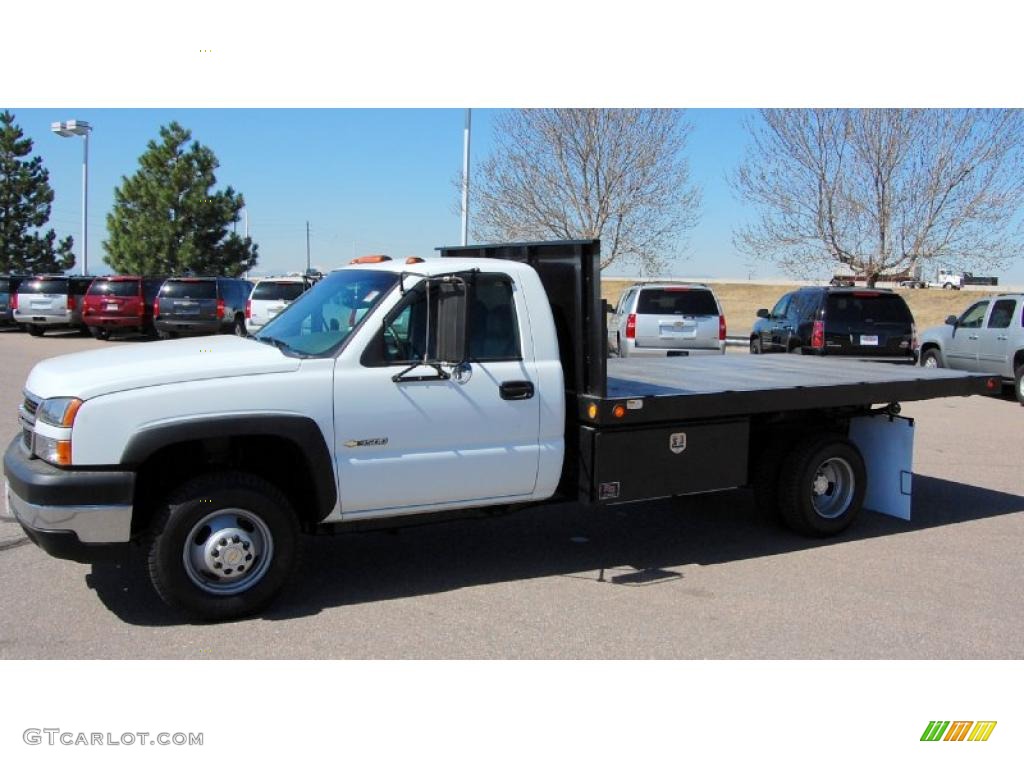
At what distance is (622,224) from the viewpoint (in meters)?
27.7

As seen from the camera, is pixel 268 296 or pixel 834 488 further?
pixel 268 296

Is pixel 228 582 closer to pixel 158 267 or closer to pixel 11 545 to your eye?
pixel 11 545

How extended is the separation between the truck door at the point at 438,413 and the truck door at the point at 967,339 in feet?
43.1

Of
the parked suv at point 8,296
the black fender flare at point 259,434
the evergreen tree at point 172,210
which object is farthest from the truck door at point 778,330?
the evergreen tree at point 172,210

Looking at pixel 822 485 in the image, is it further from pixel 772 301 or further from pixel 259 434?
pixel 772 301

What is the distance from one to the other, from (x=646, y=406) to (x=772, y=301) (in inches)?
1871

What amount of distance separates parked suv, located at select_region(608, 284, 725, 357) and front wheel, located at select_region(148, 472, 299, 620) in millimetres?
11513

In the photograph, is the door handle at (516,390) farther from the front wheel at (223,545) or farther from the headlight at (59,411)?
the headlight at (59,411)

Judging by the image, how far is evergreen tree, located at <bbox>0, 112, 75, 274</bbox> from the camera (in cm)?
4306

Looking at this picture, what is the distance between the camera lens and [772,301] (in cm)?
5109

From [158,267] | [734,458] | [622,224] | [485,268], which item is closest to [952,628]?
[734,458]

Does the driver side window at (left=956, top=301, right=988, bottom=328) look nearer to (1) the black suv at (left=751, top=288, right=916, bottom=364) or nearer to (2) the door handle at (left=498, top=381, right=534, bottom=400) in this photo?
(1) the black suv at (left=751, top=288, right=916, bottom=364)

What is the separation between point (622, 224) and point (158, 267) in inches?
892
